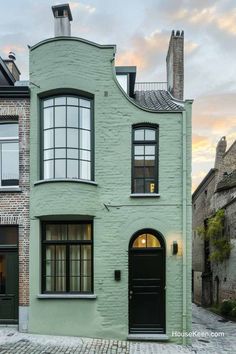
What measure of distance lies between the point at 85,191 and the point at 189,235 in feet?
11.8

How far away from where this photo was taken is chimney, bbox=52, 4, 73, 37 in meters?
13.2

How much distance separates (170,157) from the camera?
1191 centimetres

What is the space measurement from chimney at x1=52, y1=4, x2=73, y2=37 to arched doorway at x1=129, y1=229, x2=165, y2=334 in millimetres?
7694

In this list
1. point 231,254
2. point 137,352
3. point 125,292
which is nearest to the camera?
point 137,352

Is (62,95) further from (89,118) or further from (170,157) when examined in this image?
(170,157)

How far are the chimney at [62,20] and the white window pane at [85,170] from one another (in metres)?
Answer: 4.95

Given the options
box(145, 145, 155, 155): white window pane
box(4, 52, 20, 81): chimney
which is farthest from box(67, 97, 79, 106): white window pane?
box(4, 52, 20, 81): chimney

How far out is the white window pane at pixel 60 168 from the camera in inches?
467

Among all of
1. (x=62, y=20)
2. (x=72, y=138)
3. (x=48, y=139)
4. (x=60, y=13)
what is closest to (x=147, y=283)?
(x=72, y=138)

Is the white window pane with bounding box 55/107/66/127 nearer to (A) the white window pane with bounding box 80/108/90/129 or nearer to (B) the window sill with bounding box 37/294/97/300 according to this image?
(A) the white window pane with bounding box 80/108/90/129

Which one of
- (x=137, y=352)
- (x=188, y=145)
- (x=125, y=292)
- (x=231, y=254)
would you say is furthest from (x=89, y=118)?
(x=231, y=254)

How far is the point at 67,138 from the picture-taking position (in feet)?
39.0

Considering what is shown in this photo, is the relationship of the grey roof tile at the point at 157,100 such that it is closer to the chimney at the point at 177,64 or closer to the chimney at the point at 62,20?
the chimney at the point at 177,64

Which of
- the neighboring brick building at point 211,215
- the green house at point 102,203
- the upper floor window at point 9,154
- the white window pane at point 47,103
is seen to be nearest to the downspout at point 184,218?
the green house at point 102,203
